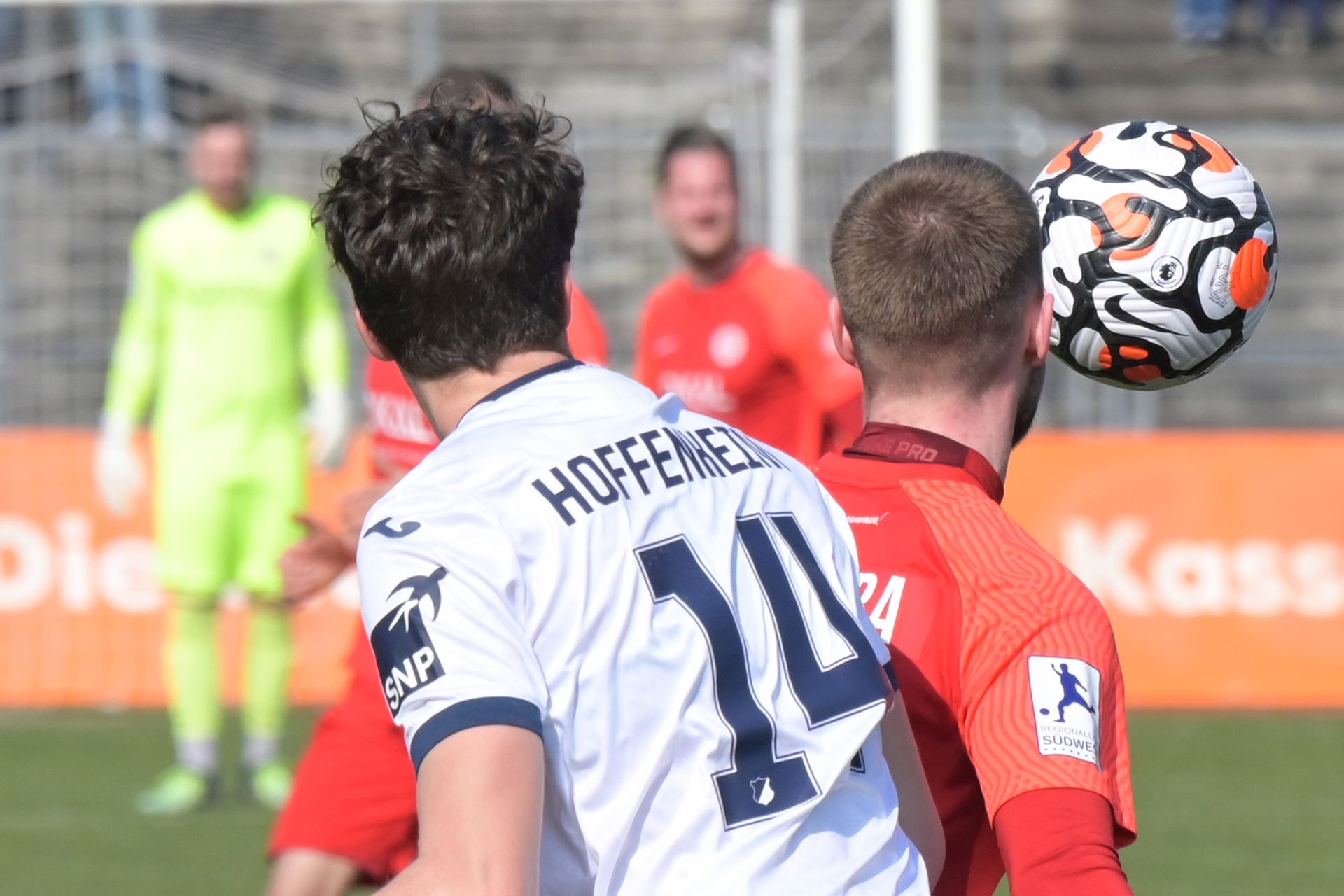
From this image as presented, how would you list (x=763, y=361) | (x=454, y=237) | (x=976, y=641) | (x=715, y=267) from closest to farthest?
(x=454, y=237) < (x=976, y=641) < (x=763, y=361) < (x=715, y=267)

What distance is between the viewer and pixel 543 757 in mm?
1976

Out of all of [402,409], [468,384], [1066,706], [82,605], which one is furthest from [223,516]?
[1066,706]

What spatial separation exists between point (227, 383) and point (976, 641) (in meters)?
6.43

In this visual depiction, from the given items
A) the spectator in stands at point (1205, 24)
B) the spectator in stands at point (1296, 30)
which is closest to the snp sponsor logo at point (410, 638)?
the spectator in stands at point (1205, 24)

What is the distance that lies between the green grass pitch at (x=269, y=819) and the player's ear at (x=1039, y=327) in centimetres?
409

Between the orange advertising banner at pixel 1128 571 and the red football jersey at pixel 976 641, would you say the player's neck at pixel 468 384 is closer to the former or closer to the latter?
the red football jersey at pixel 976 641

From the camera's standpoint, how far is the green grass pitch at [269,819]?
6.63 metres

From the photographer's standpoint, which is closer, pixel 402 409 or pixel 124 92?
pixel 402 409

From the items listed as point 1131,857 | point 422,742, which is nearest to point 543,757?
point 422,742

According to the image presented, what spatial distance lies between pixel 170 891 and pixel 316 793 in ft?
7.19

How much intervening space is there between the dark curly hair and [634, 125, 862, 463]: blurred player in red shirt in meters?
4.53

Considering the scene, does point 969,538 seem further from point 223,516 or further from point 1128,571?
point 1128,571

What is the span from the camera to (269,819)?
7.74m

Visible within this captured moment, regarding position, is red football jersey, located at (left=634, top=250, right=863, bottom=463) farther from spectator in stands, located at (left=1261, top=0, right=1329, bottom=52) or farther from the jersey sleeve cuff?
spectator in stands, located at (left=1261, top=0, right=1329, bottom=52)
